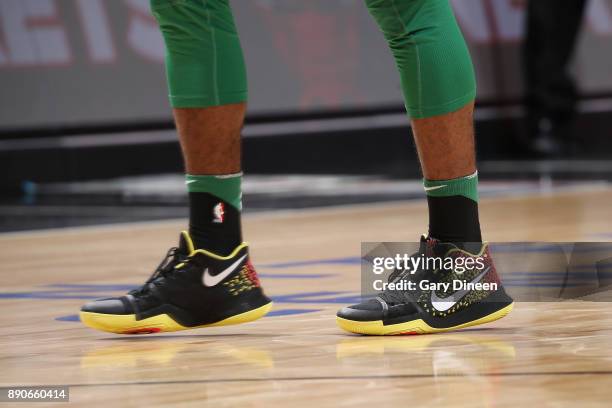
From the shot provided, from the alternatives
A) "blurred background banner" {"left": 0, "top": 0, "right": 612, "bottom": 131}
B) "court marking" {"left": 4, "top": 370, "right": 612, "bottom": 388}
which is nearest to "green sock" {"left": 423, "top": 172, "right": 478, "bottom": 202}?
"court marking" {"left": 4, "top": 370, "right": 612, "bottom": 388}

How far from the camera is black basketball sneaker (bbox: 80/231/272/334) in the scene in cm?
187

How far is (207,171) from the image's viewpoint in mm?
1928

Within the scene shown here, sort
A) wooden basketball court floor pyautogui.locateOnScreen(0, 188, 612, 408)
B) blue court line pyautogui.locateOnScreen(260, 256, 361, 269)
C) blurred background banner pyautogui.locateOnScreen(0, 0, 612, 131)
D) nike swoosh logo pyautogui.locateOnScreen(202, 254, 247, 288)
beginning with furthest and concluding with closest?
1. blurred background banner pyautogui.locateOnScreen(0, 0, 612, 131)
2. blue court line pyautogui.locateOnScreen(260, 256, 361, 269)
3. nike swoosh logo pyautogui.locateOnScreen(202, 254, 247, 288)
4. wooden basketball court floor pyautogui.locateOnScreen(0, 188, 612, 408)

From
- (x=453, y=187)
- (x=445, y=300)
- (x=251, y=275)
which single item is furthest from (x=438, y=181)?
(x=251, y=275)

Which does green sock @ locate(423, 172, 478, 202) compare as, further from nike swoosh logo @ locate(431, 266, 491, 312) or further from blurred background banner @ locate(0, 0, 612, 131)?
blurred background banner @ locate(0, 0, 612, 131)

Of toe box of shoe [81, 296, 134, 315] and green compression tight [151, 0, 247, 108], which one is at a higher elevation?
green compression tight [151, 0, 247, 108]

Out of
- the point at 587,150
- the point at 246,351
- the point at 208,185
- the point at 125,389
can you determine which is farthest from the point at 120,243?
the point at 587,150

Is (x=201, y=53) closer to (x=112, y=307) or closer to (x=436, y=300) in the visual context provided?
(x=112, y=307)

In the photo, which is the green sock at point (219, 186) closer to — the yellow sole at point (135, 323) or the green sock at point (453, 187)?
the yellow sole at point (135, 323)

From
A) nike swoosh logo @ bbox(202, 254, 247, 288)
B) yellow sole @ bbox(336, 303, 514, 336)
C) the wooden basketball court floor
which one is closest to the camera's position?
the wooden basketball court floor

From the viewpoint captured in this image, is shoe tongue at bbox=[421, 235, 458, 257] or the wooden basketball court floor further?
shoe tongue at bbox=[421, 235, 458, 257]

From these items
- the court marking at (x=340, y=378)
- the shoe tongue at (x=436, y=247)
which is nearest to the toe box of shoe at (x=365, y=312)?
the shoe tongue at (x=436, y=247)

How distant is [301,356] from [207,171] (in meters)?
0.39

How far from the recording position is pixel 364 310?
182 cm
